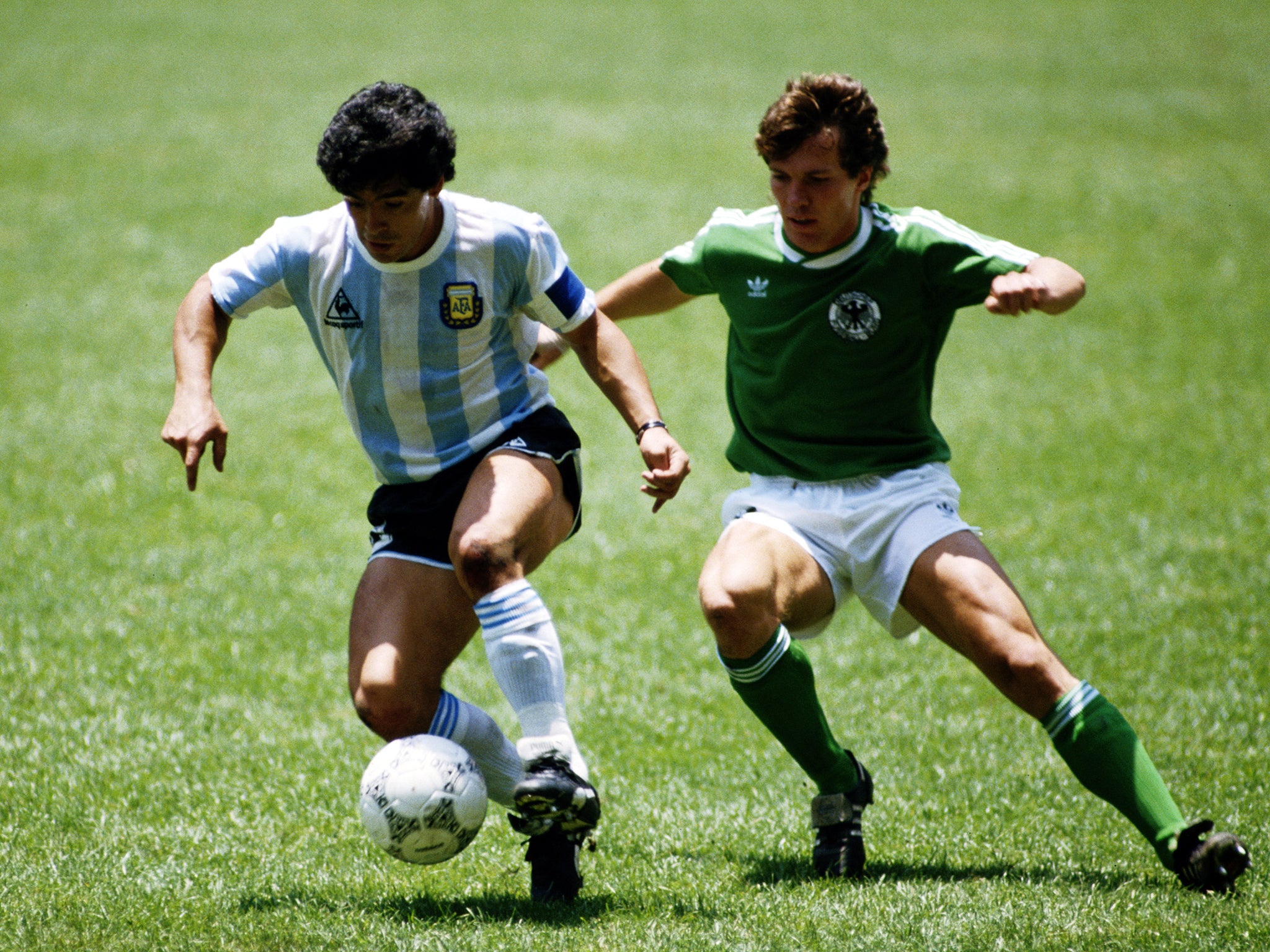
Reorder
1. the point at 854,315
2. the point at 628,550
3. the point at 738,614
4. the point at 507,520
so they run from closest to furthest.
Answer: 1. the point at 507,520
2. the point at 738,614
3. the point at 854,315
4. the point at 628,550

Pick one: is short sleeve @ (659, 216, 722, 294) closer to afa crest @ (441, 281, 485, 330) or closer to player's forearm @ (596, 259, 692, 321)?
player's forearm @ (596, 259, 692, 321)

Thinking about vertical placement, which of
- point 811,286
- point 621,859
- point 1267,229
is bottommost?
point 621,859

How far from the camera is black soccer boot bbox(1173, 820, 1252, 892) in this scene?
404 centimetres

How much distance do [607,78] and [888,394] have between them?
19879 millimetres

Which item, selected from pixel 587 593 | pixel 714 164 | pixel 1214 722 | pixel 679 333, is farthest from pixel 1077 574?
pixel 714 164

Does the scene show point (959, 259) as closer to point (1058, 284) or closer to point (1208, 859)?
point (1058, 284)

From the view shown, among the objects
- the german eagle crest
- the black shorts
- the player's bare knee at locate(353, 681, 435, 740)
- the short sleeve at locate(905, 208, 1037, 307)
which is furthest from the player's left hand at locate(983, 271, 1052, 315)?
the player's bare knee at locate(353, 681, 435, 740)

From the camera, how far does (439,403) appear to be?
4.32m

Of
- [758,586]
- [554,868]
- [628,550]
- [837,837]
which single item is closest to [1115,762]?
[837,837]

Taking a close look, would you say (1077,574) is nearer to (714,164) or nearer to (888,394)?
(888,394)

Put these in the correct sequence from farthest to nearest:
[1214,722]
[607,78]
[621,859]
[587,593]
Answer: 1. [607,78]
2. [587,593]
3. [1214,722]
4. [621,859]

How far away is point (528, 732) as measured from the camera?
388 centimetres

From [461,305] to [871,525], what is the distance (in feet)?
4.67

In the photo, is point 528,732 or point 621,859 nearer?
point 528,732
